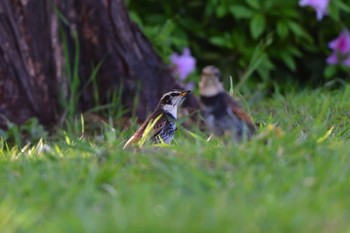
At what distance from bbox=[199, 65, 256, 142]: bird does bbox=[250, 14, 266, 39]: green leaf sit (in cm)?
406

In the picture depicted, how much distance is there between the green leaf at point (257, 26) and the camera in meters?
10.1

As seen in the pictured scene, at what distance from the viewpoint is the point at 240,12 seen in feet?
33.2

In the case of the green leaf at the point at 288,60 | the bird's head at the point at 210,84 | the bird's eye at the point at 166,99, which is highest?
the bird's head at the point at 210,84

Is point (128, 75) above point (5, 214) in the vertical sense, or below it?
below

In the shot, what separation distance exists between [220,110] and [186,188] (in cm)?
133

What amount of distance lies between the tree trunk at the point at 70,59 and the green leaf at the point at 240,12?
138 cm

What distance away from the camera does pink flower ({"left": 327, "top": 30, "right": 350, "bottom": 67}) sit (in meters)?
10.3

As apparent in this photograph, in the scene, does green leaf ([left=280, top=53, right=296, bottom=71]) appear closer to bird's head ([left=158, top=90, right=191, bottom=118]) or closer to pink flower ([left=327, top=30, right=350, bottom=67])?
pink flower ([left=327, top=30, right=350, bottom=67])

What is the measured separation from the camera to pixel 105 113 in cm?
890

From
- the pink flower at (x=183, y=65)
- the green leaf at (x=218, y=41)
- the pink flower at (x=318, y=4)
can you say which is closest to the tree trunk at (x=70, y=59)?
the pink flower at (x=183, y=65)

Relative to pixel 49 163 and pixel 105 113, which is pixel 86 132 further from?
pixel 49 163

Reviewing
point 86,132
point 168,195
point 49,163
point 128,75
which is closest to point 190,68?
point 128,75

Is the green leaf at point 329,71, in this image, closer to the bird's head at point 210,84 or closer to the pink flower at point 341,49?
the pink flower at point 341,49

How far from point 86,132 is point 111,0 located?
120 cm
